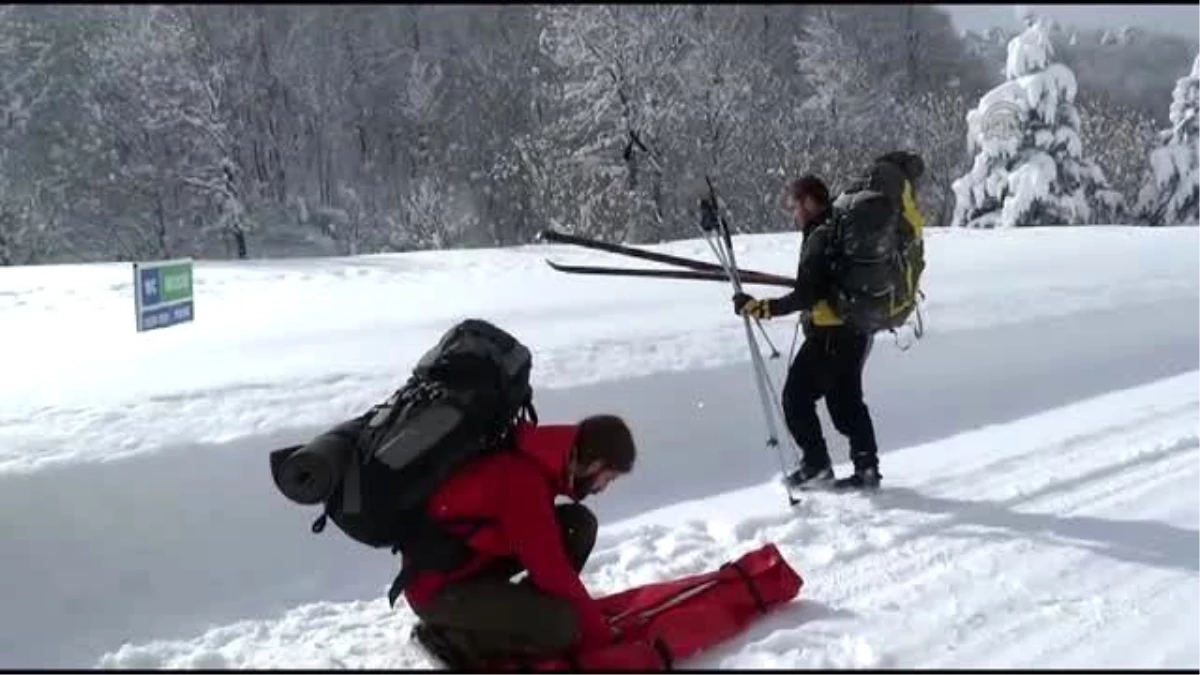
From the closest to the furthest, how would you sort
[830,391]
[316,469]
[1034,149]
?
1. [316,469]
2. [830,391]
3. [1034,149]

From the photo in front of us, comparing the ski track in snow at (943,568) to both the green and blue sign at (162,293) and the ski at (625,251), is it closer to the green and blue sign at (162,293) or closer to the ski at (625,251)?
the ski at (625,251)

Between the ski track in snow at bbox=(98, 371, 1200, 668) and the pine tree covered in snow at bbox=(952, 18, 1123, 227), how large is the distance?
1940 cm

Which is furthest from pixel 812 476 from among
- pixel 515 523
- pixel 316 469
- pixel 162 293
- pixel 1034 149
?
pixel 1034 149

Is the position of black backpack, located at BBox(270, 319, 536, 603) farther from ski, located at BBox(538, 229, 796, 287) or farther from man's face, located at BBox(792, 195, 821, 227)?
man's face, located at BBox(792, 195, 821, 227)

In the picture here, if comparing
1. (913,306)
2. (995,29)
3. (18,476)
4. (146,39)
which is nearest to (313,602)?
(18,476)

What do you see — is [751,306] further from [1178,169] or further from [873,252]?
[1178,169]

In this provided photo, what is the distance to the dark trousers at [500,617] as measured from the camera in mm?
3881

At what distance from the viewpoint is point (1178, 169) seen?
83.9ft

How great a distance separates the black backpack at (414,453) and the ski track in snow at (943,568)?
0.57 meters

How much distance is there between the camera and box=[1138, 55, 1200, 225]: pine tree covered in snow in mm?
24484

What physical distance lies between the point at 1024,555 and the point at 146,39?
3752 centimetres

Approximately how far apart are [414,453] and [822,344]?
283cm

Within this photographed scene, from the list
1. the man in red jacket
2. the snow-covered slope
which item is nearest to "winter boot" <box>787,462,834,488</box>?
the snow-covered slope

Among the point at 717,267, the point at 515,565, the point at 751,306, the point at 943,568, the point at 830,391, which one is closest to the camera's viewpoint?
the point at 515,565
